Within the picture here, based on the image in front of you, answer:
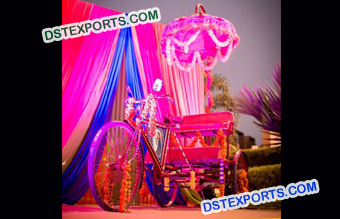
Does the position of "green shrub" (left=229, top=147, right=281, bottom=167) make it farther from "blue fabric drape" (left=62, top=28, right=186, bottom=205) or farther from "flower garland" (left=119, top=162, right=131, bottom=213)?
"flower garland" (left=119, top=162, right=131, bottom=213)

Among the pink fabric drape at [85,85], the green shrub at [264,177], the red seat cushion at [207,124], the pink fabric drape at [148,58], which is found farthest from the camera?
the green shrub at [264,177]

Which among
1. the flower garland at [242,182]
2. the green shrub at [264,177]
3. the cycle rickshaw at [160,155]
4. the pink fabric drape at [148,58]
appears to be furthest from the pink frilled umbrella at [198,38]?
the green shrub at [264,177]

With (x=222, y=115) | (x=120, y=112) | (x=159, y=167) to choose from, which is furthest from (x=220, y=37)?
(x=159, y=167)

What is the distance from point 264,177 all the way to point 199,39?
249 cm

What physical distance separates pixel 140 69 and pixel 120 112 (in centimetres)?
63

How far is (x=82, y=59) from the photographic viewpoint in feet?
15.2

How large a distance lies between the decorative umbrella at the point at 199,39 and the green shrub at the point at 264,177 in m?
1.51

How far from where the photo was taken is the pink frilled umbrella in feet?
15.6

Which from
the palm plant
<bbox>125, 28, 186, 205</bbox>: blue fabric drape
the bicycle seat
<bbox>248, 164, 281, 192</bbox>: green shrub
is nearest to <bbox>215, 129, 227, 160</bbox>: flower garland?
the bicycle seat

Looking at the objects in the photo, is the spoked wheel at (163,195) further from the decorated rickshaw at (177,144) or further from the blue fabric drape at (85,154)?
the blue fabric drape at (85,154)

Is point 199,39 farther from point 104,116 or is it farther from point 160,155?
point 160,155

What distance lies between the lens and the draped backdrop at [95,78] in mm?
4422

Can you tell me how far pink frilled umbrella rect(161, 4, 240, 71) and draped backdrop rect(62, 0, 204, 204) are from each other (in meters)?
0.43

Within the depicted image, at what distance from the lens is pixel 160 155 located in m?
4.44
